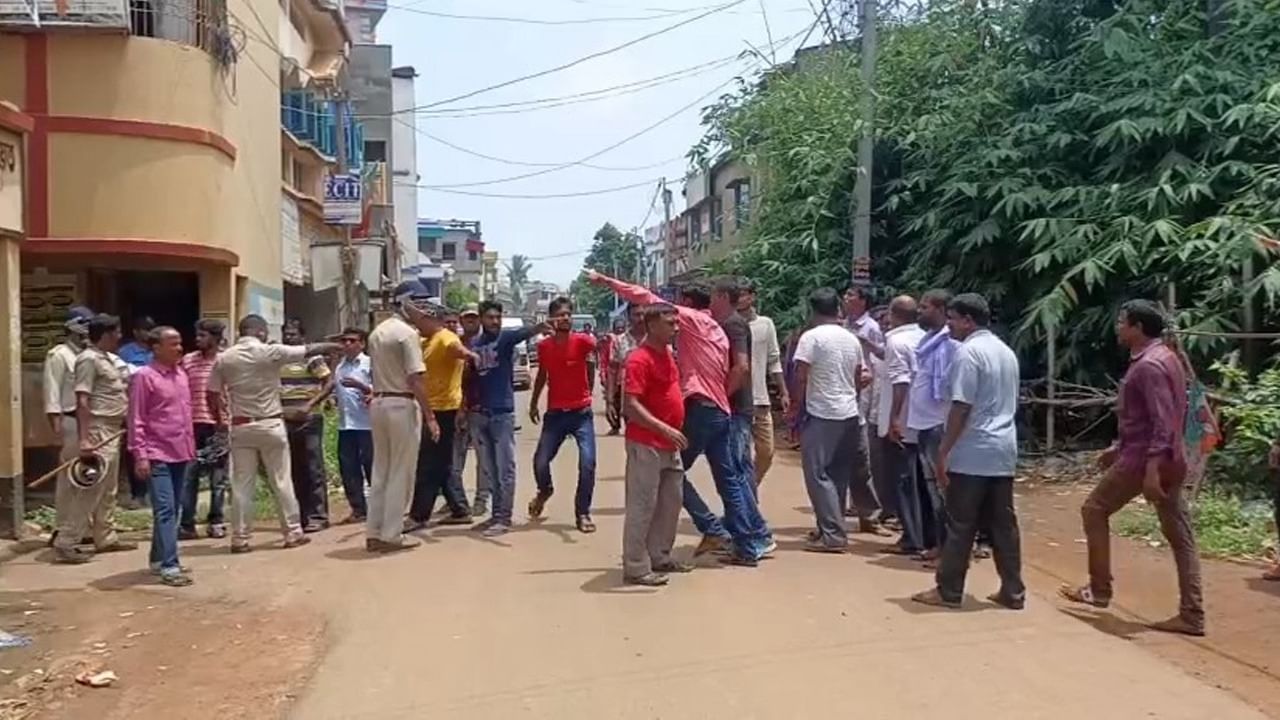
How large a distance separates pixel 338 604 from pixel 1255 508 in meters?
7.32

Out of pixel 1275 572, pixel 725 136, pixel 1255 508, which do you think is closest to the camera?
pixel 1275 572

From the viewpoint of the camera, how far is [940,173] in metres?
17.1

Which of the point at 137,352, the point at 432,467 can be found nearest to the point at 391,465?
the point at 432,467

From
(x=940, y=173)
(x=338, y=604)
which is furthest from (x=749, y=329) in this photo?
(x=940, y=173)

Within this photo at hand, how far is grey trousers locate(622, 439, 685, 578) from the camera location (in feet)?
26.4

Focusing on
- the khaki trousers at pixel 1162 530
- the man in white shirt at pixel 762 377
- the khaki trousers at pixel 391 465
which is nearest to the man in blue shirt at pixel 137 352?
the khaki trousers at pixel 391 465

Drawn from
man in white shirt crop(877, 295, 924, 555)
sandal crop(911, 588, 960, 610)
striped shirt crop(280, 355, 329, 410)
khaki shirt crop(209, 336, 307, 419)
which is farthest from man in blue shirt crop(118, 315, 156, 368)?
sandal crop(911, 588, 960, 610)

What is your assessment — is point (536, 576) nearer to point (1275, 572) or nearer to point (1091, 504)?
point (1091, 504)

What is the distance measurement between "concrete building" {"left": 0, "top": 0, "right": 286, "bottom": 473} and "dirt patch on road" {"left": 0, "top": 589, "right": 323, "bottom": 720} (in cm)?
455

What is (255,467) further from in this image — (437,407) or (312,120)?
(312,120)

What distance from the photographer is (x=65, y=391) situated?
9.65 meters

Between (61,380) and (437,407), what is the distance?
9.20ft

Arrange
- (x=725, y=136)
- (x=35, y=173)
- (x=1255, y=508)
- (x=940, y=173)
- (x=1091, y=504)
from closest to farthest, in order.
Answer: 1. (x=1091, y=504)
2. (x=1255, y=508)
3. (x=35, y=173)
4. (x=940, y=173)
5. (x=725, y=136)

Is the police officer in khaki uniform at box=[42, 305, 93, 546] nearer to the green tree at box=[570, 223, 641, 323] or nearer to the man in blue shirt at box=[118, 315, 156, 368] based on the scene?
the man in blue shirt at box=[118, 315, 156, 368]
